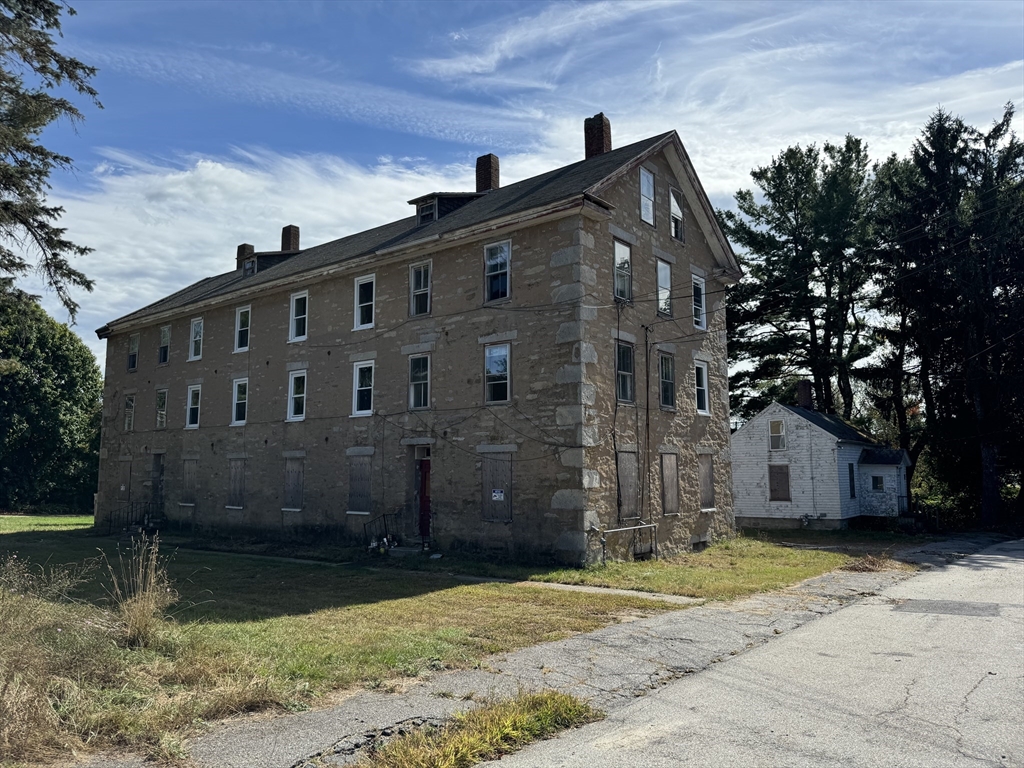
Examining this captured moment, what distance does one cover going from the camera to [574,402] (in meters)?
16.5

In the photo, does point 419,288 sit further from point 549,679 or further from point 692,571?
point 549,679

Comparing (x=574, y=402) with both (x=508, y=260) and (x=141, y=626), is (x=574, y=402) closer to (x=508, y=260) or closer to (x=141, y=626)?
(x=508, y=260)

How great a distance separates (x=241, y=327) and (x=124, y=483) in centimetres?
943

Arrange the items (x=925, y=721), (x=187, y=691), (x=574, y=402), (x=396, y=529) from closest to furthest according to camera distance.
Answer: (x=925, y=721), (x=187, y=691), (x=574, y=402), (x=396, y=529)

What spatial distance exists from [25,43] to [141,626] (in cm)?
1120

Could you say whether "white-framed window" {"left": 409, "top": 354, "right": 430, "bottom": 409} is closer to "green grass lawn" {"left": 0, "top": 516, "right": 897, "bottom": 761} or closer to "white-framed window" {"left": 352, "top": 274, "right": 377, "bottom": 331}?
"white-framed window" {"left": 352, "top": 274, "right": 377, "bottom": 331}

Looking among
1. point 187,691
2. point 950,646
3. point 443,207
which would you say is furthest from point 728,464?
point 187,691

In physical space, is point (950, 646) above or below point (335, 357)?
below

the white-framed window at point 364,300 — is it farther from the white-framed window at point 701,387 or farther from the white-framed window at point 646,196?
the white-framed window at point 701,387

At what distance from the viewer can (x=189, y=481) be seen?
86.8 ft

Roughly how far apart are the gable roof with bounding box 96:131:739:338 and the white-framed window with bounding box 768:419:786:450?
9.10 metres

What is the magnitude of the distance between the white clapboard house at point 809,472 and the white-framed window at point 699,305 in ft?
31.6

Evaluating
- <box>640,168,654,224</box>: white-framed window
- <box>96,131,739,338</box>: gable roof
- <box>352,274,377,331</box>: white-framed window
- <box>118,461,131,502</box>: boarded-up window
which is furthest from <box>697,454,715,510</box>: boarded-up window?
<box>118,461,131,502</box>: boarded-up window

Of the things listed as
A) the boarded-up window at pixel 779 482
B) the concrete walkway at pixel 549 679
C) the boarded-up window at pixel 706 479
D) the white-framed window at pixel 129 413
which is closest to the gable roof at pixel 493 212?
the white-framed window at pixel 129 413
